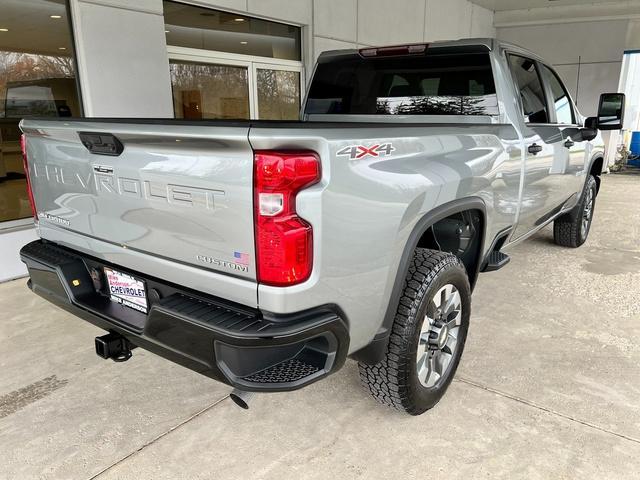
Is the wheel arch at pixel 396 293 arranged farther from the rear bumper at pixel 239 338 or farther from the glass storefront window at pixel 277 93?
the glass storefront window at pixel 277 93

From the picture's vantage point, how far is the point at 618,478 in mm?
2078

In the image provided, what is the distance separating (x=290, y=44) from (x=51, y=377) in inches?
235

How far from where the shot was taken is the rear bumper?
5.48 feet

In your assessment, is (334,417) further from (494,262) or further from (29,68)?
(29,68)

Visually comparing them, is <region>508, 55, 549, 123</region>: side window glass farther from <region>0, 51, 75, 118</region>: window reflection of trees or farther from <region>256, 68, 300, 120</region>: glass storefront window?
<region>256, 68, 300, 120</region>: glass storefront window

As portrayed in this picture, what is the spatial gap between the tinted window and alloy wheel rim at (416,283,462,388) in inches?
90.5

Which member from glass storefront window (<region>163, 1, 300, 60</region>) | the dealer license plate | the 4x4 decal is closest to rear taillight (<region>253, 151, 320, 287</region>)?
the 4x4 decal

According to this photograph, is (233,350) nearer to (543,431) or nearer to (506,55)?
(543,431)

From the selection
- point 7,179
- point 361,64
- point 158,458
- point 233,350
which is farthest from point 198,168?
point 7,179

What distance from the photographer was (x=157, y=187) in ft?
6.15

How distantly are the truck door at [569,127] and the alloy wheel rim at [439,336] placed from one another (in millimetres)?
2178

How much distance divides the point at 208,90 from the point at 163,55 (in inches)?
42.6

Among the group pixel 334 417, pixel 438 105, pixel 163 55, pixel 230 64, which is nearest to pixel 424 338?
pixel 334 417

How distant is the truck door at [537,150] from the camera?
10.9ft
